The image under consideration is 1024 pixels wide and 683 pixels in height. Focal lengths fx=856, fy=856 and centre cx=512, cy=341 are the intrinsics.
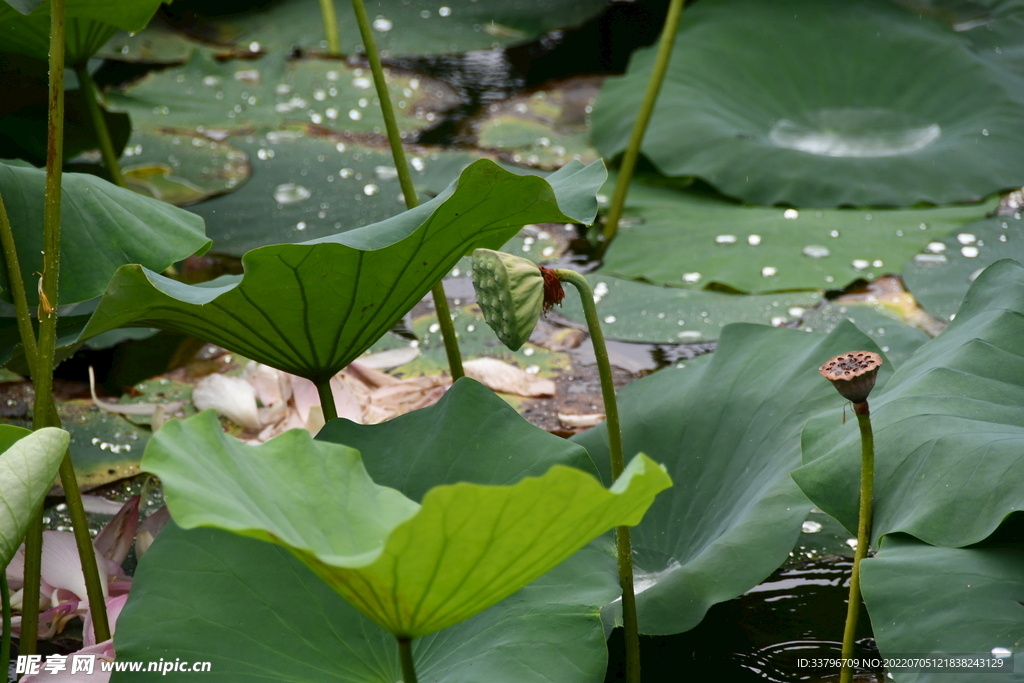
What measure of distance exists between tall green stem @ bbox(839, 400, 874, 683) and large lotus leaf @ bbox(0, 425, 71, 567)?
0.69 meters

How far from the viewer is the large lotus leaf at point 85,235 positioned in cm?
105

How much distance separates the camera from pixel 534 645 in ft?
2.56

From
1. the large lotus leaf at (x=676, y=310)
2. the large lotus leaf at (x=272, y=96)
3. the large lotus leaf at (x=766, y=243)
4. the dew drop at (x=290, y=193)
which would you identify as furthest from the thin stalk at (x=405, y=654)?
the large lotus leaf at (x=272, y=96)

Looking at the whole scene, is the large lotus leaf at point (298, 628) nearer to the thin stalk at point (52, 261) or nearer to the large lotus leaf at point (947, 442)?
the thin stalk at point (52, 261)

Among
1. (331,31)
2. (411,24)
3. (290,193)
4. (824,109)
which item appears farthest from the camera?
(411,24)

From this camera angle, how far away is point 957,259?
1.94 meters

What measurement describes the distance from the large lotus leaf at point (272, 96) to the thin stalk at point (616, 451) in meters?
2.17

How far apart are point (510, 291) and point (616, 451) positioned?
23cm

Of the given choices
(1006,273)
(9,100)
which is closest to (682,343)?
(1006,273)

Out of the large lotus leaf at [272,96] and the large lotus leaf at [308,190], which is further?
the large lotus leaf at [272,96]

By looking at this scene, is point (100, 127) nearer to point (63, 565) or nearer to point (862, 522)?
point (63, 565)

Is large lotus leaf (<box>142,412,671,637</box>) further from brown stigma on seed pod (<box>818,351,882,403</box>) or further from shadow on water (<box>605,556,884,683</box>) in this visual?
shadow on water (<box>605,556,884,683</box>)

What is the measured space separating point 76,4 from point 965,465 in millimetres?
1257

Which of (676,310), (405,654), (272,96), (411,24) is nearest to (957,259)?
(676,310)
